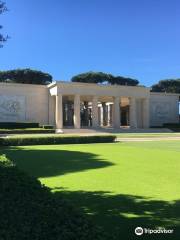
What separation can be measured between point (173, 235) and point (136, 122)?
6165 cm

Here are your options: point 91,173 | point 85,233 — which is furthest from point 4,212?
point 91,173

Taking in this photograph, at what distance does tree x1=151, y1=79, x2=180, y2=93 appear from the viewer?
97.9m

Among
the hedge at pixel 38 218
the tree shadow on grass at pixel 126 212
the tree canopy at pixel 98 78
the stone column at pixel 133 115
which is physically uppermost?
the tree canopy at pixel 98 78

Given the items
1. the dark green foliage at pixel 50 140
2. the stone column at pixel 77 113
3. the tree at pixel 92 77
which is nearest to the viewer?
the dark green foliage at pixel 50 140

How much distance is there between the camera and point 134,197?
9.28 m

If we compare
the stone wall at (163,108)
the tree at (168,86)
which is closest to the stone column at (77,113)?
the stone wall at (163,108)

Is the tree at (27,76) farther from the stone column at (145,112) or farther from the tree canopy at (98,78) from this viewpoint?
the stone column at (145,112)

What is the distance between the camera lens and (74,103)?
62688 mm

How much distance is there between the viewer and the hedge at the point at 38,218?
16.3ft

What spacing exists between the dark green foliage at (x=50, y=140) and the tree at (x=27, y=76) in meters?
55.1

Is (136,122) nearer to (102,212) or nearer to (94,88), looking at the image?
(94,88)

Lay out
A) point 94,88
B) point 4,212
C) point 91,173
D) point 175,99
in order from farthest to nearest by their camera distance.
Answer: point 175,99
point 94,88
point 91,173
point 4,212

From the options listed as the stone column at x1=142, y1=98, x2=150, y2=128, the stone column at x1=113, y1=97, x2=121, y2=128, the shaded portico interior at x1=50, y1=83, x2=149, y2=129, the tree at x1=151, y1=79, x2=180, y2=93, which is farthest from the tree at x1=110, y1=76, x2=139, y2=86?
the stone column at x1=113, y1=97, x2=121, y2=128

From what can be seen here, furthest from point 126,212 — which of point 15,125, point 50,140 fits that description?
point 15,125
